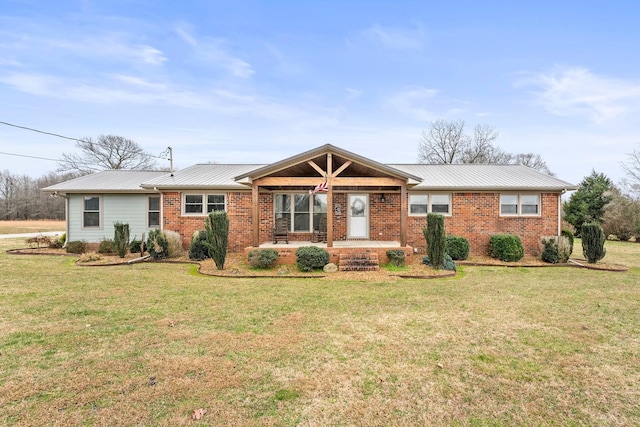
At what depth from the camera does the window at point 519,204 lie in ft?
41.7

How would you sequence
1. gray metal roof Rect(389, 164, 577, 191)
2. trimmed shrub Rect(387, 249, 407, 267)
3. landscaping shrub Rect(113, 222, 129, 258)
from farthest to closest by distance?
1. gray metal roof Rect(389, 164, 577, 191)
2. landscaping shrub Rect(113, 222, 129, 258)
3. trimmed shrub Rect(387, 249, 407, 267)

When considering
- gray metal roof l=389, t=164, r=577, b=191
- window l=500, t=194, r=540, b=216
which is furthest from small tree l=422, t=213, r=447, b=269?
window l=500, t=194, r=540, b=216

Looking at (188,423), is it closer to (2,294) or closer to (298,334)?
(298,334)

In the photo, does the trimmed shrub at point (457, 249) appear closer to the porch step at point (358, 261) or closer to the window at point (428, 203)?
the window at point (428, 203)

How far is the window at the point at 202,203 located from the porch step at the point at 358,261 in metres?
5.70

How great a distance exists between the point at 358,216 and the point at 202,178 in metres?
6.82

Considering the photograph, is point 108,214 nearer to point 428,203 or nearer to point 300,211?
point 300,211

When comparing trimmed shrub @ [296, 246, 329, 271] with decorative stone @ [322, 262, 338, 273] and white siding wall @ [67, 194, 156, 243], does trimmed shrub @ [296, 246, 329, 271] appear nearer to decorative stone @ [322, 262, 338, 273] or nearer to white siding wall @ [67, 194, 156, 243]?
decorative stone @ [322, 262, 338, 273]

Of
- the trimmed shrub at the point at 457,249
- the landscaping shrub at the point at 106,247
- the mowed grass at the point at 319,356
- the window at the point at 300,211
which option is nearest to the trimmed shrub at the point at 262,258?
the mowed grass at the point at 319,356

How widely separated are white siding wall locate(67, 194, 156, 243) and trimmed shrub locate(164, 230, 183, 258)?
2839 millimetres

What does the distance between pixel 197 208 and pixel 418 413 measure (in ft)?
38.8

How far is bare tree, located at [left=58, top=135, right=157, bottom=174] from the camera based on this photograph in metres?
31.5

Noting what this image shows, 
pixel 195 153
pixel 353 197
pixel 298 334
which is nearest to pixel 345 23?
pixel 353 197

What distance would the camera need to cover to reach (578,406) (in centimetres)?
291
